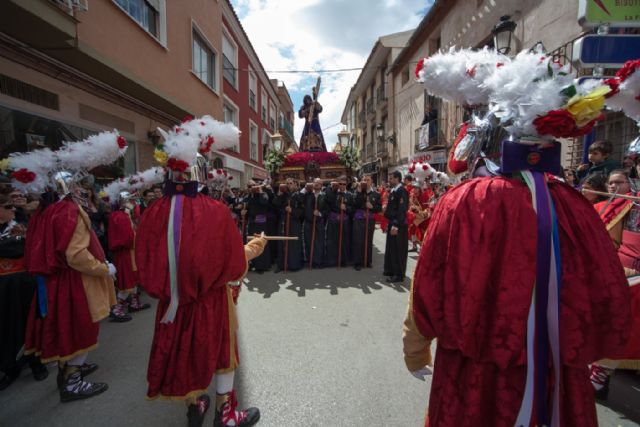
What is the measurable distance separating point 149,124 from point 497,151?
28.2 ft

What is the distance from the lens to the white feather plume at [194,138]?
76.4 inches

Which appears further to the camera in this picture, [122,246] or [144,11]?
[144,11]

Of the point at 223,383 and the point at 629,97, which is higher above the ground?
the point at 629,97

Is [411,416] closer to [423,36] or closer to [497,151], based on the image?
[497,151]

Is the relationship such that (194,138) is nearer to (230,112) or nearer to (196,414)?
(196,414)

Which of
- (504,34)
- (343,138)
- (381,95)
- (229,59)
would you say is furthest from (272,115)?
(504,34)

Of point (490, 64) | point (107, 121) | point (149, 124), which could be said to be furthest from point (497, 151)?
point (149, 124)

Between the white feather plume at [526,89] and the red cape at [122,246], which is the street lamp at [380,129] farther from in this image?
the white feather plume at [526,89]

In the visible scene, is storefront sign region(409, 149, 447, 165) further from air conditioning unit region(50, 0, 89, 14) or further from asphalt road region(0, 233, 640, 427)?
air conditioning unit region(50, 0, 89, 14)

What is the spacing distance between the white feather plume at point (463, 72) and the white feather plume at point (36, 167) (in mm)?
3056

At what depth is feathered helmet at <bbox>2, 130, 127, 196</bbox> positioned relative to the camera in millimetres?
2543

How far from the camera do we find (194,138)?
2.00 m

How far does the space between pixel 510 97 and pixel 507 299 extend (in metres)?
0.77

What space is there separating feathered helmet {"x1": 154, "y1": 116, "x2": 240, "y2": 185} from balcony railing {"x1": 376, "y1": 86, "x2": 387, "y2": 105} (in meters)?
19.5
